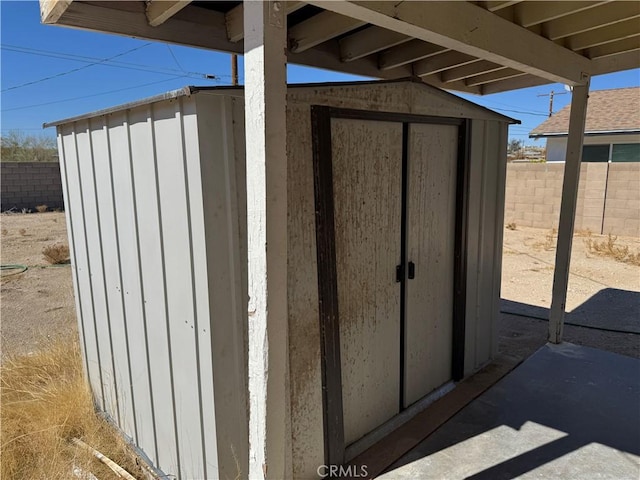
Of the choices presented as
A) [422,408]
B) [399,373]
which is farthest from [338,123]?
[422,408]

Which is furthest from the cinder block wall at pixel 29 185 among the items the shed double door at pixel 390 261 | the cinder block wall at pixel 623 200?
the cinder block wall at pixel 623 200

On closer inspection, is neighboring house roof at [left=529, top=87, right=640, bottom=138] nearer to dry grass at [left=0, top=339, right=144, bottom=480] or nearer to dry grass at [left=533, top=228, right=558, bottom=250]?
dry grass at [left=533, top=228, right=558, bottom=250]

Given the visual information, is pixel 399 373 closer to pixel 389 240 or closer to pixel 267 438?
pixel 389 240

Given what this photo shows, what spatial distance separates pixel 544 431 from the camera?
2.59 m

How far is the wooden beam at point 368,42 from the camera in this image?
9.05 ft

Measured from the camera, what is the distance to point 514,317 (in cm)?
474

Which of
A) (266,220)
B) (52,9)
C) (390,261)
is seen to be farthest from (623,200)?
(52,9)

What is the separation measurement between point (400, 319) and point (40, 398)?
2417mm

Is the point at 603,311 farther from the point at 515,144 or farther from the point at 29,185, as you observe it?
the point at 515,144

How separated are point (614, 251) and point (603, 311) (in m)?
3.59

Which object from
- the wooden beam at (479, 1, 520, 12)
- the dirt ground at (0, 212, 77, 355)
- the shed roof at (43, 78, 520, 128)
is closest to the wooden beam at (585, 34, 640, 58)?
the shed roof at (43, 78, 520, 128)

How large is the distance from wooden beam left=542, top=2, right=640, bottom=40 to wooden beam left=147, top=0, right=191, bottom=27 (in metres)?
2.11

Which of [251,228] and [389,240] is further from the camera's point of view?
[389,240]

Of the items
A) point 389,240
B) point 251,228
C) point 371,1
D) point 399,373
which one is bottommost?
point 399,373
